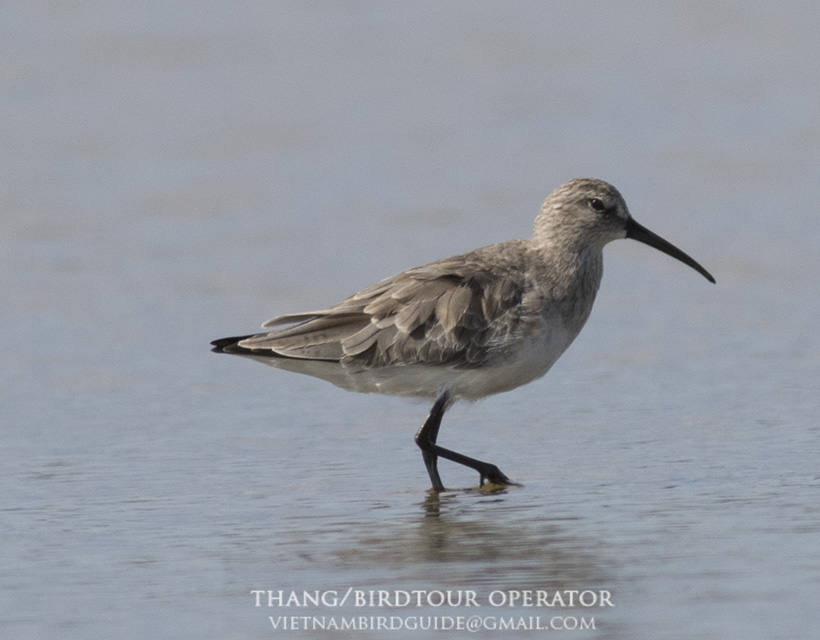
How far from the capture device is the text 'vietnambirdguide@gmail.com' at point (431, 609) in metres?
6.85

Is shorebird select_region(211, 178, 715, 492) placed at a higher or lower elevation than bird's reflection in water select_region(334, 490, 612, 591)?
higher

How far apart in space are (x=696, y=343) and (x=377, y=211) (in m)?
5.06

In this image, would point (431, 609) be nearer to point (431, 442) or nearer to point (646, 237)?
point (431, 442)

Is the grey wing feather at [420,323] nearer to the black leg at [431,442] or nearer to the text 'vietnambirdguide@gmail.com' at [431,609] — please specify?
the black leg at [431,442]

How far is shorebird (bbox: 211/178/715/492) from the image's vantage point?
32.9ft

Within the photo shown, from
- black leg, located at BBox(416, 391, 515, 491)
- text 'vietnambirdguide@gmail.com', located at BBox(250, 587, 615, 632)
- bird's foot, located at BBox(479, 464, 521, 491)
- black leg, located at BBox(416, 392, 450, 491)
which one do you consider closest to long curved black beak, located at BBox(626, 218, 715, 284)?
black leg, located at BBox(416, 391, 515, 491)

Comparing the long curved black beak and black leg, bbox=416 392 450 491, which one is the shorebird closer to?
black leg, bbox=416 392 450 491

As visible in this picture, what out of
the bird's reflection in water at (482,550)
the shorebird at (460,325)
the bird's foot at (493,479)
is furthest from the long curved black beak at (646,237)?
the bird's reflection in water at (482,550)

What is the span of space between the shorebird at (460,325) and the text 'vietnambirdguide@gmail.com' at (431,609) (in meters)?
2.51

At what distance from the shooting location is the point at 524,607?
23.0 ft

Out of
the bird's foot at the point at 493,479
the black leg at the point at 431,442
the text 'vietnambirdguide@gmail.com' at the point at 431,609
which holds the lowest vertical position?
the text 'vietnambirdguide@gmail.com' at the point at 431,609

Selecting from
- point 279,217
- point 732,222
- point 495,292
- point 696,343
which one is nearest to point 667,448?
point 495,292

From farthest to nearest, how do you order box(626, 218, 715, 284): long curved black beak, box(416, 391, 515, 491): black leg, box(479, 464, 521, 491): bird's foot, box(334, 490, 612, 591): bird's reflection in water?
box(626, 218, 715, 284): long curved black beak → box(416, 391, 515, 491): black leg → box(479, 464, 521, 491): bird's foot → box(334, 490, 612, 591): bird's reflection in water

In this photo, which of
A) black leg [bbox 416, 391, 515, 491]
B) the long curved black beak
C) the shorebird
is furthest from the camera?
the long curved black beak
